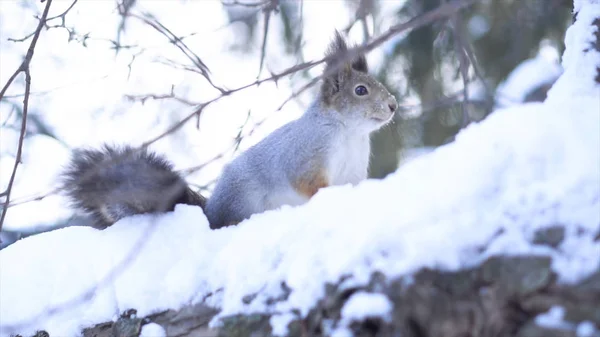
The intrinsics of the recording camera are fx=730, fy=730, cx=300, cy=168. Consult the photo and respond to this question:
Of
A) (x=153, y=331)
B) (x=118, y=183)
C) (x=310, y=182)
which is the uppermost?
(x=310, y=182)

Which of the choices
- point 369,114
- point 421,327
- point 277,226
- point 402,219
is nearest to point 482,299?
point 421,327

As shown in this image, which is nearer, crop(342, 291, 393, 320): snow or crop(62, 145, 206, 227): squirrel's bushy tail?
crop(342, 291, 393, 320): snow

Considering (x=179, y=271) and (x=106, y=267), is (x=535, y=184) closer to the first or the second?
(x=179, y=271)

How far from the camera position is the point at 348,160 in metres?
2.48

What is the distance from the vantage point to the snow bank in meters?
1.34

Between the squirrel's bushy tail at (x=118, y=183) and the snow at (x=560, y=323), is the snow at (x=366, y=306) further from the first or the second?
the squirrel's bushy tail at (x=118, y=183)

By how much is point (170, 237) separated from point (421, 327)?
83cm

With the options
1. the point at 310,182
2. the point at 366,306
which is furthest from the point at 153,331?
the point at 310,182

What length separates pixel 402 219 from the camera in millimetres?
1421

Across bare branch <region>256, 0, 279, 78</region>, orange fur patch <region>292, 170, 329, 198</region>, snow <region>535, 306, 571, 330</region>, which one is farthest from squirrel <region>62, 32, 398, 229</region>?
snow <region>535, 306, 571, 330</region>

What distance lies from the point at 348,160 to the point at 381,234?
1073 millimetres

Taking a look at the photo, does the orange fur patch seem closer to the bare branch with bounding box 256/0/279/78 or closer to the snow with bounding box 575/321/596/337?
the bare branch with bounding box 256/0/279/78

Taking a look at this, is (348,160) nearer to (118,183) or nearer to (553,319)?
(118,183)

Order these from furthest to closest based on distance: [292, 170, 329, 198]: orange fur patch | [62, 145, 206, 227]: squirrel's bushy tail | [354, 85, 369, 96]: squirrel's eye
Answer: [354, 85, 369, 96]: squirrel's eye, [292, 170, 329, 198]: orange fur patch, [62, 145, 206, 227]: squirrel's bushy tail
